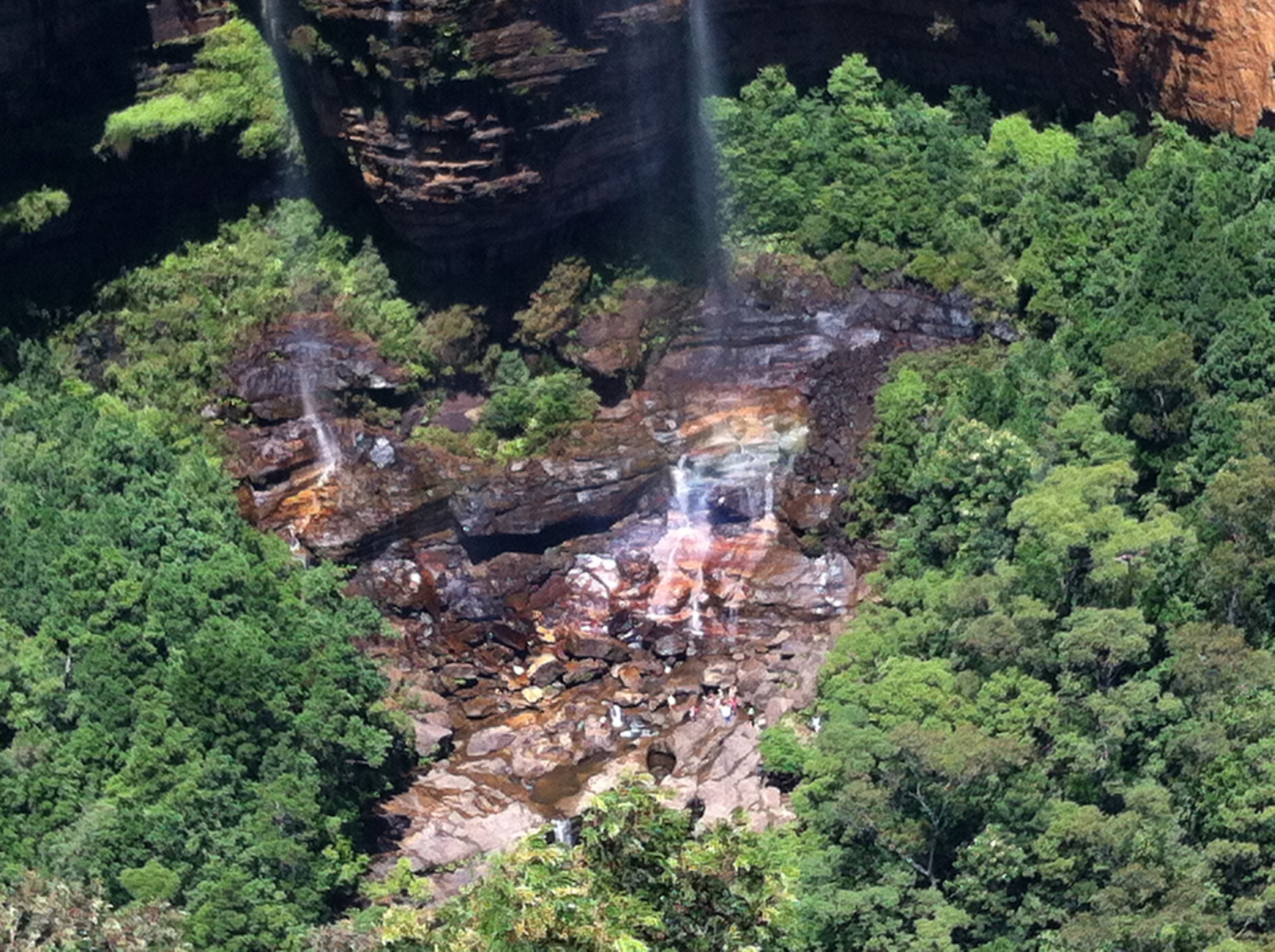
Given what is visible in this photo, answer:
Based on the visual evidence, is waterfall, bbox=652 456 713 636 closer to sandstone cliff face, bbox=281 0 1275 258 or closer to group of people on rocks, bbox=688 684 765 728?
group of people on rocks, bbox=688 684 765 728

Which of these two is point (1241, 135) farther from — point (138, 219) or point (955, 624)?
point (138, 219)

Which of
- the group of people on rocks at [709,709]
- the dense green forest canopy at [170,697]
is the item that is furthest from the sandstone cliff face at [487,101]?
the group of people on rocks at [709,709]

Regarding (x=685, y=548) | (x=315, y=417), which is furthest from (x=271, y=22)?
(x=685, y=548)

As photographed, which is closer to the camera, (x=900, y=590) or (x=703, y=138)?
(x=900, y=590)

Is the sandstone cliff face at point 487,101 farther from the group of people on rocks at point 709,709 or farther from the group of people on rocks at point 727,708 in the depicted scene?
the group of people on rocks at point 727,708

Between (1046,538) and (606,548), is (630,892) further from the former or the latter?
(606,548)

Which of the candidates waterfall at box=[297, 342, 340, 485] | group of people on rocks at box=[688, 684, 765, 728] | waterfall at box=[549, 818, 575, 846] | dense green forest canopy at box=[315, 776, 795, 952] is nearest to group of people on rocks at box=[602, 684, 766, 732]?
group of people on rocks at box=[688, 684, 765, 728]

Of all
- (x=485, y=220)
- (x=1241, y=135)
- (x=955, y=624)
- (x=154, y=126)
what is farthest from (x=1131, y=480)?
(x=154, y=126)
